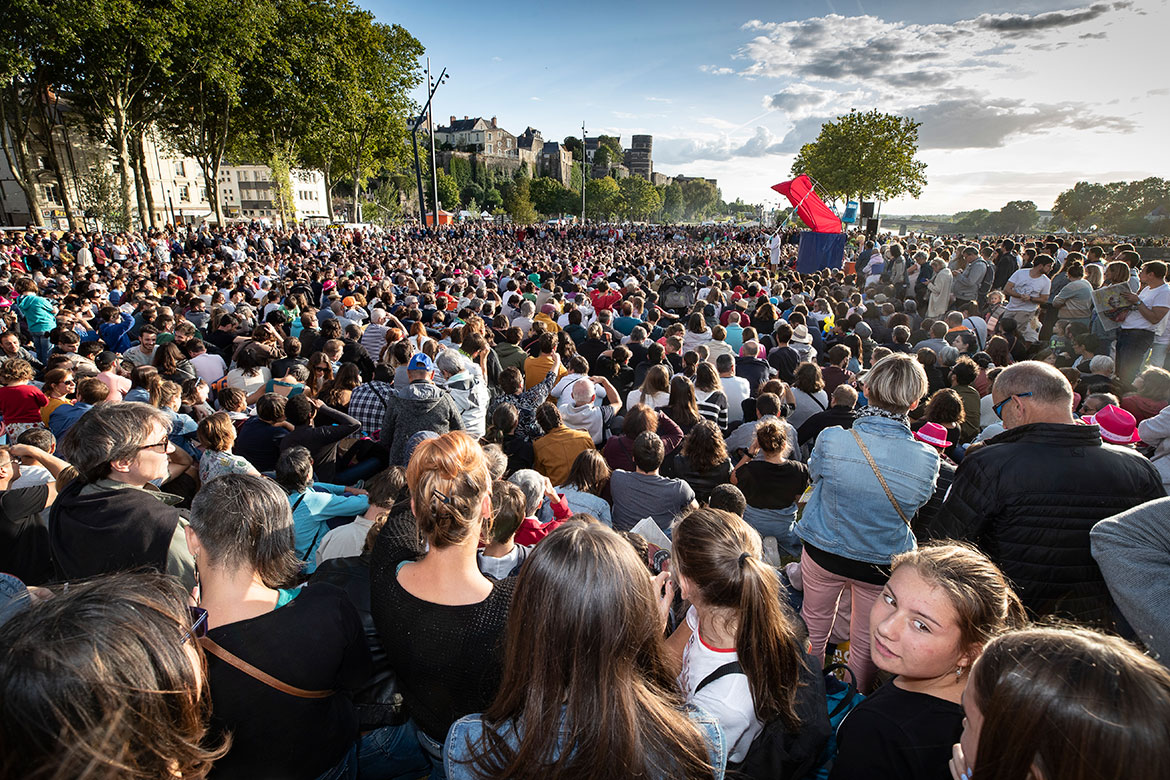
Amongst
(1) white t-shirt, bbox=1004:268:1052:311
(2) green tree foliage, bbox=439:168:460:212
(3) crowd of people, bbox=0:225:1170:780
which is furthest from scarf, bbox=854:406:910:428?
(2) green tree foliage, bbox=439:168:460:212

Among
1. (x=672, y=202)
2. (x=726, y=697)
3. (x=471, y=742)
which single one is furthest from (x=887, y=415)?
(x=672, y=202)

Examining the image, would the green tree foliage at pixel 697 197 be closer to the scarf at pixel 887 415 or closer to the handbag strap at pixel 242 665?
the scarf at pixel 887 415

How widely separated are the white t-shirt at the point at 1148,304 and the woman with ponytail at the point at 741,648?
307 inches

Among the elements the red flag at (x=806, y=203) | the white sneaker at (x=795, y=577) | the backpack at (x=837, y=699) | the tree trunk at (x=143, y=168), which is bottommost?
the backpack at (x=837, y=699)

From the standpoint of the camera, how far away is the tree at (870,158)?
1416 inches

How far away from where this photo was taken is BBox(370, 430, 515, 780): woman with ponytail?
184cm

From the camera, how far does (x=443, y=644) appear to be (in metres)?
1.84

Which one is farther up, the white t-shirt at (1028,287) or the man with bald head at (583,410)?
the white t-shirt at (1028,287)

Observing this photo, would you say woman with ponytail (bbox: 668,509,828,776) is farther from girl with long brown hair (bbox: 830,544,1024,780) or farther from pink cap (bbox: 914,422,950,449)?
pink cap (bbox: 914,422,950,449)

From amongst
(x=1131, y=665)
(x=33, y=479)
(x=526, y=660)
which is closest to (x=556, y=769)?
(x=526, y=660)

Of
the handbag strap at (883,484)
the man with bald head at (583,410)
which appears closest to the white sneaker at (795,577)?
the handbag strap at (883,484)

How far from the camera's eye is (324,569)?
2.73 m

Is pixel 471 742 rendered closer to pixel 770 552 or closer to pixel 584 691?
pixel 584 691

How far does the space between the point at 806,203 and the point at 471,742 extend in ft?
51.5
